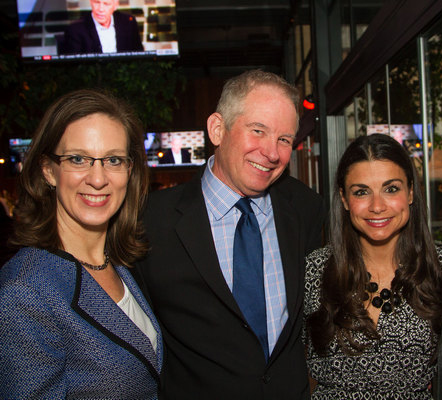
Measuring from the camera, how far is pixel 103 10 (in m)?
4.53

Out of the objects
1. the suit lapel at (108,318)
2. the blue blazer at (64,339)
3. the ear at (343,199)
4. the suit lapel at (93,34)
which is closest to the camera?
the blue blazer at (64,339)

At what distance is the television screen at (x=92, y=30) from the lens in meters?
4.48

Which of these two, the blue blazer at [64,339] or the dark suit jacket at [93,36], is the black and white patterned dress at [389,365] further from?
the dark suit jacket at [93,36]

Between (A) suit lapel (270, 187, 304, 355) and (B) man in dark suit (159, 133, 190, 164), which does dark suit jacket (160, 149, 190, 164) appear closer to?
(B) man in dark suit (159, 133, 190, 164)

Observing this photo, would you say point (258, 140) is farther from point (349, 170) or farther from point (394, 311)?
point (394, 311)

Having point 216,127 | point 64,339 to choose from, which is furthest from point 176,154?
point 64,339

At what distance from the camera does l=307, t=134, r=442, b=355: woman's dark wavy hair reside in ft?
5.78

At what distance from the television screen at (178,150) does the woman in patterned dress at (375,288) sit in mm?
8485

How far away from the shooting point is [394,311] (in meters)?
1.77

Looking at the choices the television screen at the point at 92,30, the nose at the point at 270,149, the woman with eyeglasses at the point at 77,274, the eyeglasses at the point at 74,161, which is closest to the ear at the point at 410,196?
the nose at the point at 270,149

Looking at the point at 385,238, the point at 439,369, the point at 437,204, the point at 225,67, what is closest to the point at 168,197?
the point at 385,238

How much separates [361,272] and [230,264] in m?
0.54

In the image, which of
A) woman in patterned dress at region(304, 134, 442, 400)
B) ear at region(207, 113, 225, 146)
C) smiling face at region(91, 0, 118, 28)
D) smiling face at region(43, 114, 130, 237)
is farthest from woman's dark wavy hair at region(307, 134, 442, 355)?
smiling face at region(91, 0, 118, 28)

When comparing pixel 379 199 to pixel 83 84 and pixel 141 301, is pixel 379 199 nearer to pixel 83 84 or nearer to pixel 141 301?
pixel 141 301
